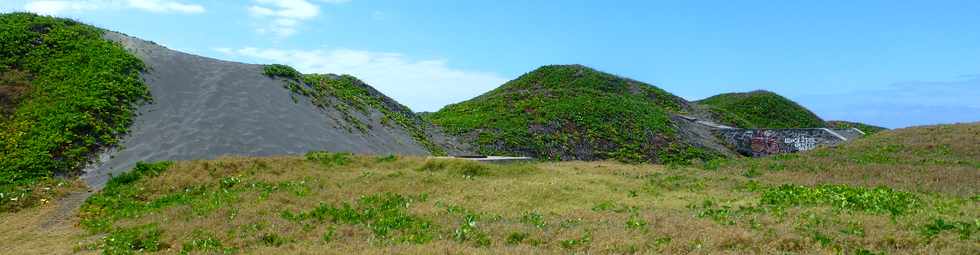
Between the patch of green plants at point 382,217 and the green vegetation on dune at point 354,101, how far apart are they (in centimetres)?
1479

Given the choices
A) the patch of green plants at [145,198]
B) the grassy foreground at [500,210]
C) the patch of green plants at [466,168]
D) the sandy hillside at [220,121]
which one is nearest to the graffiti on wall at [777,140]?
the grassy foreground at [500,210]

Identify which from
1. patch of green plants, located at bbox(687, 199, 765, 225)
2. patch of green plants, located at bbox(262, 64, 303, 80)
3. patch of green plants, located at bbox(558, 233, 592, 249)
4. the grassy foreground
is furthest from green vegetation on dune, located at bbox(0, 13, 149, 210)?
patch of green plants, located at bbox(687, 199, 765, 225)

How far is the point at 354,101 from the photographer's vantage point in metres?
36.0

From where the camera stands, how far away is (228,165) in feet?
64.3

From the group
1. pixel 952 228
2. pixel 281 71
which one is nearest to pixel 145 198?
pixel 281 71

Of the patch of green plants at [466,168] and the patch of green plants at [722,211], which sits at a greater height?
the patch of green plants at [722,211]

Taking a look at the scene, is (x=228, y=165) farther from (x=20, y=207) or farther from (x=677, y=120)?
(x=677, y=120)

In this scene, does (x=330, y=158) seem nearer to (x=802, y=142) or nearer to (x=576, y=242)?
(x=576, y=242)

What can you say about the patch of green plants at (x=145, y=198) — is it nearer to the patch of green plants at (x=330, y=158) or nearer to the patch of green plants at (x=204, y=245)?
the patch of green plants at (x=204, y=245)

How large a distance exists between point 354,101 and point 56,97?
1440 centimetres

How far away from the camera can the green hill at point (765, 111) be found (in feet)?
201

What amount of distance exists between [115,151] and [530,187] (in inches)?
574

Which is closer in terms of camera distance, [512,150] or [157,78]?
[157,78]

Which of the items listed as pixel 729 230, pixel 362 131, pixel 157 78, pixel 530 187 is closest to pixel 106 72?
pixel 157 78
